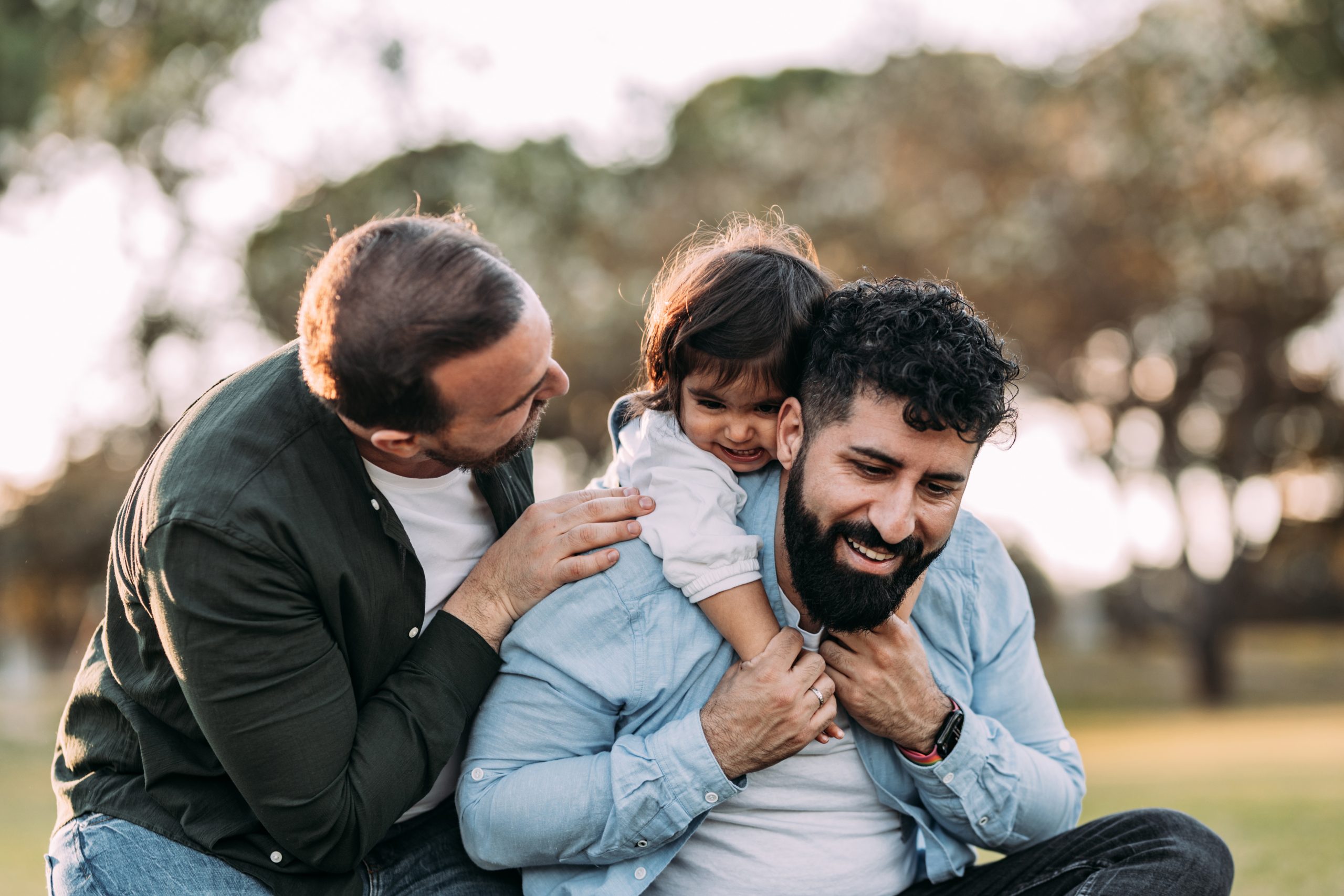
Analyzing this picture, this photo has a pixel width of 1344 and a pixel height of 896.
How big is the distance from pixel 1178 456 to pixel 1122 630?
884 centimetres

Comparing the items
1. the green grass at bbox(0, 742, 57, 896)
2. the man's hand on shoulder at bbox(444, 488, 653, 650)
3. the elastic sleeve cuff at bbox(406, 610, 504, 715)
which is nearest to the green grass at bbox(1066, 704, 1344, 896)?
the man's hand on shoulder at bbox(444, 488, 653, 650)

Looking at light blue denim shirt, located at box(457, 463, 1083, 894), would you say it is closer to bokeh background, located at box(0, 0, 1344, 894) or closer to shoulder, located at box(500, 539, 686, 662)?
shoulder, located at box(500, 539, 686, 662)

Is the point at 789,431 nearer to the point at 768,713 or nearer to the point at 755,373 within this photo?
the point at 755,373

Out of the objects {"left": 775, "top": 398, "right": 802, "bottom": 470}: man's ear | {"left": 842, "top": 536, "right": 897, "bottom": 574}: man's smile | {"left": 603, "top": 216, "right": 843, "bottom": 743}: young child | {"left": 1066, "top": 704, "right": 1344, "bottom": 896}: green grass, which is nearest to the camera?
{"left": 842, "top": 536, "right": 897, "bottom": 574}: man's smile

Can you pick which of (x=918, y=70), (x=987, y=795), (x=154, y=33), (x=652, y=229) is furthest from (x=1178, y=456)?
(x=987, y=795)

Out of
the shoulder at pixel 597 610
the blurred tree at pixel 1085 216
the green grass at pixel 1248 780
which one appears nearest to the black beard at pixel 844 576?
the shoulder at pixel 597 610

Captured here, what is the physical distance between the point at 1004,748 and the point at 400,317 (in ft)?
5.92

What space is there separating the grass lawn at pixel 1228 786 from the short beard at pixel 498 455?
14.8ft

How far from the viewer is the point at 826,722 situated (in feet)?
9.36

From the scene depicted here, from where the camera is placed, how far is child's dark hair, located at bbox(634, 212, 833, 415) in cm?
329

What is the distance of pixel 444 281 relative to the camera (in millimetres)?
2602

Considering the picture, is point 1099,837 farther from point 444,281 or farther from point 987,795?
point 444,281

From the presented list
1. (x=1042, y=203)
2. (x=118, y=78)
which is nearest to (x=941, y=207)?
(x=1042, y=203)

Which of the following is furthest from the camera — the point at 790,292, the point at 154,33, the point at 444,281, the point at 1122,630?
the point at 1122,630
